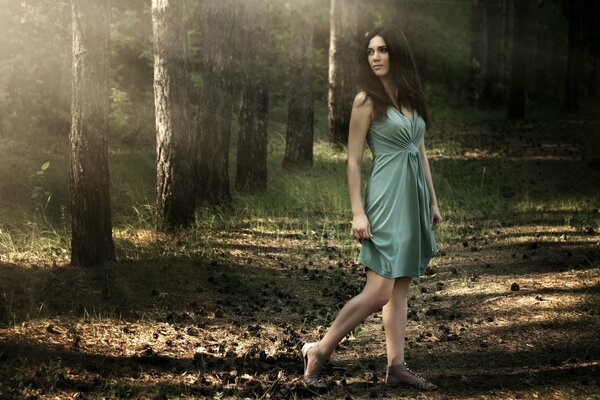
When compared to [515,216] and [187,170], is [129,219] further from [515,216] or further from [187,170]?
[515,216]

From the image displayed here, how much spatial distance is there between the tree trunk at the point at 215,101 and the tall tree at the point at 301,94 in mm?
4309

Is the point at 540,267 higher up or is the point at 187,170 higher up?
the point at 187,170

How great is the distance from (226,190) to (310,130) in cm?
479

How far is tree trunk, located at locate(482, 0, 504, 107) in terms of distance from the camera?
36.8 metres

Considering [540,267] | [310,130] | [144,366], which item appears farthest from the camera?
[310,130]

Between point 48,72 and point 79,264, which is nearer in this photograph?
point 79,264

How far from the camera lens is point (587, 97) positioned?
49562 mm

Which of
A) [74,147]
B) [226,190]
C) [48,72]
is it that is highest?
[48,72]

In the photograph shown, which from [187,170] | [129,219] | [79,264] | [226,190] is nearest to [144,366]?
[79,264]

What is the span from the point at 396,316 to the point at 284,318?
2.53 metres

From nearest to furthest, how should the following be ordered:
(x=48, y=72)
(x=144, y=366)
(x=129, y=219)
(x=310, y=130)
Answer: (x=144, y=366) → (x=129, y=219) → (x=48, y=72) → (x=310, y=130)

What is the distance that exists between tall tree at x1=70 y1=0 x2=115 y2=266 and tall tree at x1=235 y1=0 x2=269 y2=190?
5.49 metres

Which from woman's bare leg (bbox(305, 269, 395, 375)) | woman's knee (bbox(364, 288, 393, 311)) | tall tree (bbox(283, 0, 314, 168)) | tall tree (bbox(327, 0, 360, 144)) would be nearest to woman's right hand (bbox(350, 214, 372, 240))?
woman's bare leg (bbox(305, 269, 395, 375))

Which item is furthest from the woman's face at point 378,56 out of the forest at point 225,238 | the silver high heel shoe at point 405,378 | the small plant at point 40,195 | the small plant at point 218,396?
the small plant at point 40,195
